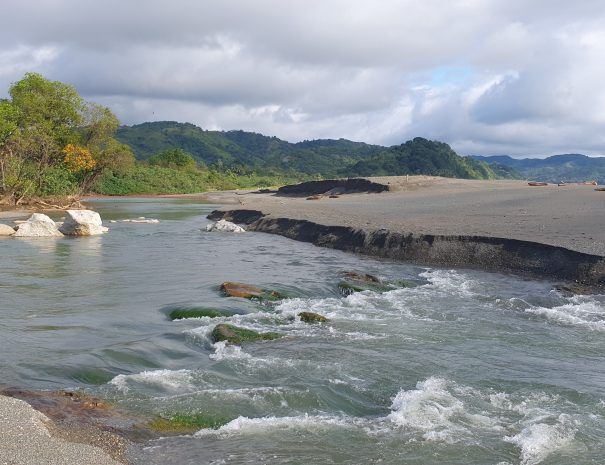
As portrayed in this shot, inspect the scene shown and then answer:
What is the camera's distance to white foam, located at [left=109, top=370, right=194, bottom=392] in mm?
8906

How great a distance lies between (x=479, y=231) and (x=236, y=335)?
14.0 metres

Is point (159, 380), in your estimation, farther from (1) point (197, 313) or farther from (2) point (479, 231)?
(2) point (479, 231)

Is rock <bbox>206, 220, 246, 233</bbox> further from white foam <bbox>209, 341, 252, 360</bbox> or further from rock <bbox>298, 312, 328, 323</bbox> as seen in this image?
white foam <bbox>209, 341, 252, 360</bbox>

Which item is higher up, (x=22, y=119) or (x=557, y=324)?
(x=22, y=119)

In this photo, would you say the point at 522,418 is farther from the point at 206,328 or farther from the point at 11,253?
the point at 11,253

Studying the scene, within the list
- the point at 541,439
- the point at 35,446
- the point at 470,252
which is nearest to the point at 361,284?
the point at 470,252

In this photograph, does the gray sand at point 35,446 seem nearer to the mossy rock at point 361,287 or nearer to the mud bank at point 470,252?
the mossy rock at point 361,287

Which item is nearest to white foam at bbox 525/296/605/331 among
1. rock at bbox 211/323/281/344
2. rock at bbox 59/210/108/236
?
rock at bbox 211/323/281/344

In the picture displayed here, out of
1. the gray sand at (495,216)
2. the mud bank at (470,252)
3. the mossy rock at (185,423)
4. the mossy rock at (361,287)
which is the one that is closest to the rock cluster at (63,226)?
the gray sand at (495,216)

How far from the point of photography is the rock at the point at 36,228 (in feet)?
95.7

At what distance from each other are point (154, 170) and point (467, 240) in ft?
263

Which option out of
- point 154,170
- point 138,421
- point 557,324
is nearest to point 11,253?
point 138,421

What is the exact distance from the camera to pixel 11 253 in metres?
23.4

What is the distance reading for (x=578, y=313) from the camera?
1405 cm
